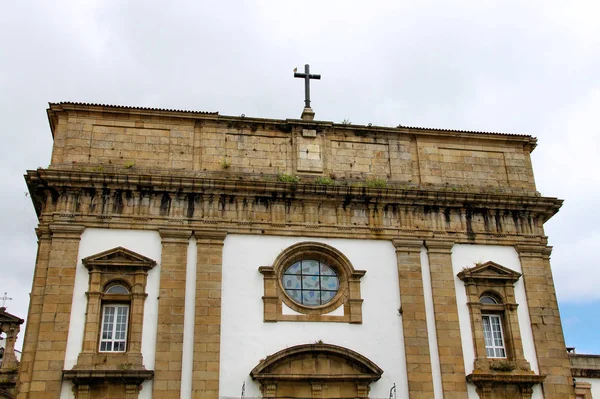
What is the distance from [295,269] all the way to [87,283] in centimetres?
501

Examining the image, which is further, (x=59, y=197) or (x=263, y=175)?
(x=263, y=175)

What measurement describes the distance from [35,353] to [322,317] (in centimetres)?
655

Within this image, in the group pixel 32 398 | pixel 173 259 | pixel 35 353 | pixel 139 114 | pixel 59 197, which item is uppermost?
pixel 139 114

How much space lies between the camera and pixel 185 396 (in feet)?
49.5

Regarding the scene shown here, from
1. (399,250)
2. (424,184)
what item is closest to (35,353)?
(399,250)

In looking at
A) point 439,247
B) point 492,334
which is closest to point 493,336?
point 492,334

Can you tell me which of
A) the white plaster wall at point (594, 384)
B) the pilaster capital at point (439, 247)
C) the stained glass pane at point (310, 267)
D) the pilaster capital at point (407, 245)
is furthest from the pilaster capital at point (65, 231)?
the white plaster wall at point (594, 384)

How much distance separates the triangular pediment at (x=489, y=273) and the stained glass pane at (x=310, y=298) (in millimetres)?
3713

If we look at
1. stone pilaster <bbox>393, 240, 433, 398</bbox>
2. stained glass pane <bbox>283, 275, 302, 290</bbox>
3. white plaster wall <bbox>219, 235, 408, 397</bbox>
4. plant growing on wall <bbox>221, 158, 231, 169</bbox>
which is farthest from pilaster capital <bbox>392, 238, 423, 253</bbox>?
plant growing on wall <bbox>221, 158, 231, 169</bbox>

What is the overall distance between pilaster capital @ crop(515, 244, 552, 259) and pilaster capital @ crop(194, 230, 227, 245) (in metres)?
7.83

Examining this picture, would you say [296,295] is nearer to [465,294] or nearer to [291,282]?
[291,282]

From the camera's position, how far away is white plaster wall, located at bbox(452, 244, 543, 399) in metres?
16.6

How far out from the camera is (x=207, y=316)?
52.0ft

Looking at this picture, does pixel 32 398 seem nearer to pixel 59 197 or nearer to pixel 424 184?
pixel 59 197
